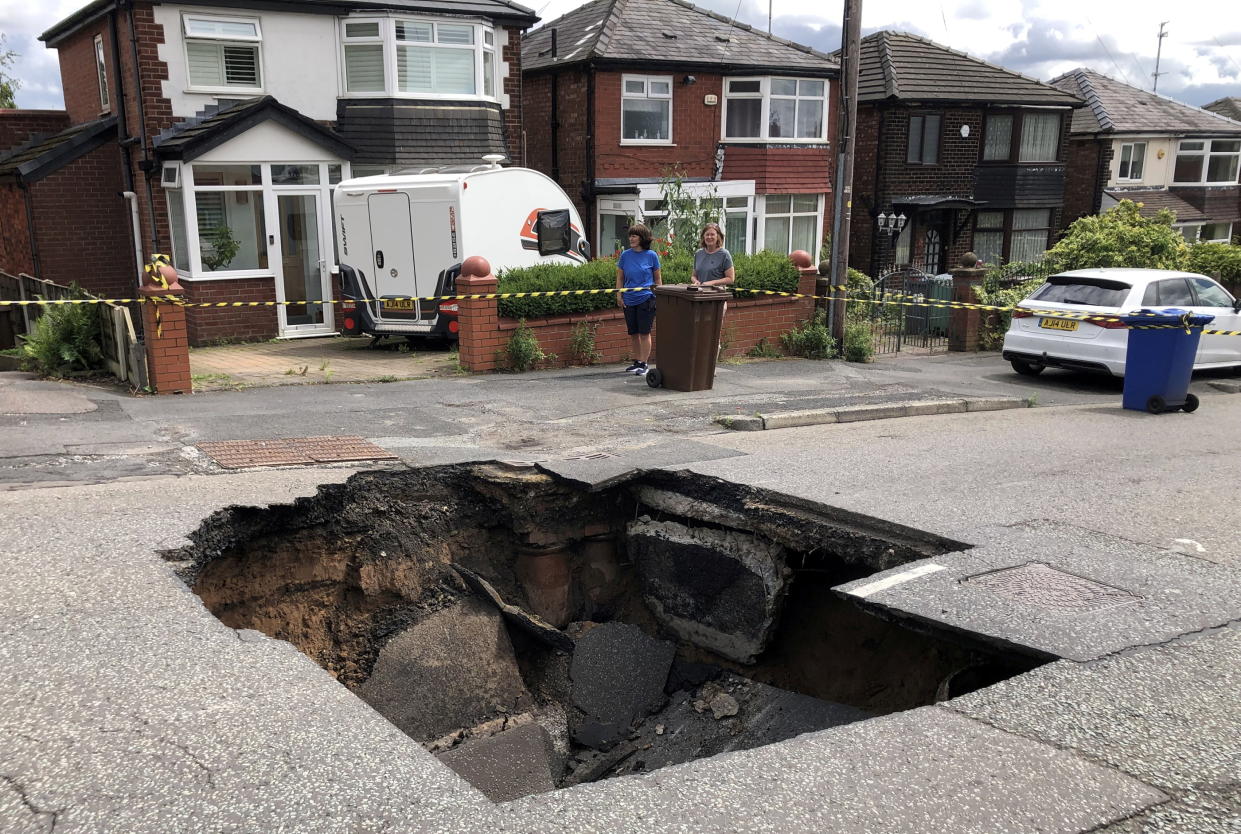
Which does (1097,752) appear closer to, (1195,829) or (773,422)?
(1195,829)

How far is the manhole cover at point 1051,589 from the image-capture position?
4.82 metres

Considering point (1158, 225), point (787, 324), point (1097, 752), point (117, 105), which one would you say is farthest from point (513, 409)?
point (1158, 225)

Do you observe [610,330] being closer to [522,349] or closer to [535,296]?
[535,296]

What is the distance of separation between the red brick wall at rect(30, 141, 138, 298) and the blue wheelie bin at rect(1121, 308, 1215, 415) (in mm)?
14727

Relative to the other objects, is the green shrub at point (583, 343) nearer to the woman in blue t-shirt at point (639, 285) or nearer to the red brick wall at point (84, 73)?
the woman in blue t-shirt at point (639, 285)

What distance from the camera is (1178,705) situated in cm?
388

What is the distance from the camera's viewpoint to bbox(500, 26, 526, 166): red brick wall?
711 inches

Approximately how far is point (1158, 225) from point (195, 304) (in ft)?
52.1

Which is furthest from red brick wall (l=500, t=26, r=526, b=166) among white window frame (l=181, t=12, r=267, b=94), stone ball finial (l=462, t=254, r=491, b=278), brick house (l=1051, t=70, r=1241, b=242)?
brick house (l=1051, t=70, r=1241, b=242)

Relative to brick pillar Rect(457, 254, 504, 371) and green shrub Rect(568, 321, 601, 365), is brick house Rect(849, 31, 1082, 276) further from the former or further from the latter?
→ brick pillar Rect(457, 254, 504, 371)

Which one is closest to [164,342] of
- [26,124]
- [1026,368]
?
[1026,368]

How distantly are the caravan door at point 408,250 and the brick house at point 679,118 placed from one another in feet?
27.9

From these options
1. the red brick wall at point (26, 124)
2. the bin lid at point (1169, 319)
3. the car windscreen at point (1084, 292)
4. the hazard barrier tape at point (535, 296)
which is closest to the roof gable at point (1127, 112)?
the hazard barrier tape at point (535, 296)

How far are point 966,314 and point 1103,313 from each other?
4.10m
